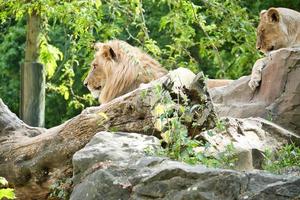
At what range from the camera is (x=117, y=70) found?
8781mm

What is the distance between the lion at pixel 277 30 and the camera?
36.9ft

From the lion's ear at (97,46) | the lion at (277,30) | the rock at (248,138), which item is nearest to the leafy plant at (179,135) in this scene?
the rock at (248,138)

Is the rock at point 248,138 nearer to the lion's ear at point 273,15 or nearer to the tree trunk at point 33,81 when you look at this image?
the tree trunk at point 33,81

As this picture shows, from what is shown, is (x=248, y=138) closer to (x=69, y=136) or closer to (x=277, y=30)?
(x=69, y=136)

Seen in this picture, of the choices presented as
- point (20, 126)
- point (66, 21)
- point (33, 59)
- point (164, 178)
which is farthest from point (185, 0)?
point (164, 178)

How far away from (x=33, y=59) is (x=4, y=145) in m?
2.68

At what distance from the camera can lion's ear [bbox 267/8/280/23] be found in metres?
11.5

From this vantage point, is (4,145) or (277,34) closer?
(4,145)

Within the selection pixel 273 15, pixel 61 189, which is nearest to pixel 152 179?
pixel 61 189

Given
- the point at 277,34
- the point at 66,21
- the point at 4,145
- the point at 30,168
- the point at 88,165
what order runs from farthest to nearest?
the point at 277,34
the point at 66,21
the point at 4,145
the point at 30,168
the point at 88,165

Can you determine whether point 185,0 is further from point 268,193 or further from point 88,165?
point 268,193

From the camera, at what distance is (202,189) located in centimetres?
432

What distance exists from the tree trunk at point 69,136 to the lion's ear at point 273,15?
5.51 meters

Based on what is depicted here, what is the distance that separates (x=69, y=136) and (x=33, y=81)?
10.7ft
